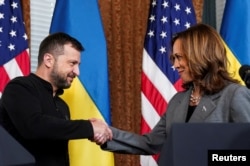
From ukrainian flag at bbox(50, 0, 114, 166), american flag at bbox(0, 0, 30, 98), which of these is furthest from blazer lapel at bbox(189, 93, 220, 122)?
american flag at bbox(0, 0, 30, 98)

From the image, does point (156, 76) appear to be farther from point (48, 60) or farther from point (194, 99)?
point (194, 99)

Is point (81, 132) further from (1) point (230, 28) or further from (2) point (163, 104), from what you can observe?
(1) point (230, 28)

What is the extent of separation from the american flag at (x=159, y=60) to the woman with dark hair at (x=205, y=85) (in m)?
0.87

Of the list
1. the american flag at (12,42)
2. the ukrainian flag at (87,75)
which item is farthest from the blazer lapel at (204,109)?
the american flag at (12,42)

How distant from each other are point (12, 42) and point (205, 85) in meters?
1.33

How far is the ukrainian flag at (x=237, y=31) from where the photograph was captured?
9.32 ft

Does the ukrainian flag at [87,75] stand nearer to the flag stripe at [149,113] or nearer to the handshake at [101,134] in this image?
the flag stripe at [149,113]

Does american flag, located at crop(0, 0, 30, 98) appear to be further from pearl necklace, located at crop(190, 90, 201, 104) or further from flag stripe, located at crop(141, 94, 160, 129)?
pearl necklace, located at crop(190, 90, 201, 104)

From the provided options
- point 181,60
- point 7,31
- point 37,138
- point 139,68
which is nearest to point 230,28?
point 139,68

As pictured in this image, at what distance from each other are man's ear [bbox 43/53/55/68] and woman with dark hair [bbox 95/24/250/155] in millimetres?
613

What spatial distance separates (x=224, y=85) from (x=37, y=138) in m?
0.79

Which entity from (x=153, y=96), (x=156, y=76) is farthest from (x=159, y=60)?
(x=153, y=96)

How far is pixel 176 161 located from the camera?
3.48ft

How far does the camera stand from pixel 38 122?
72.2 inches
